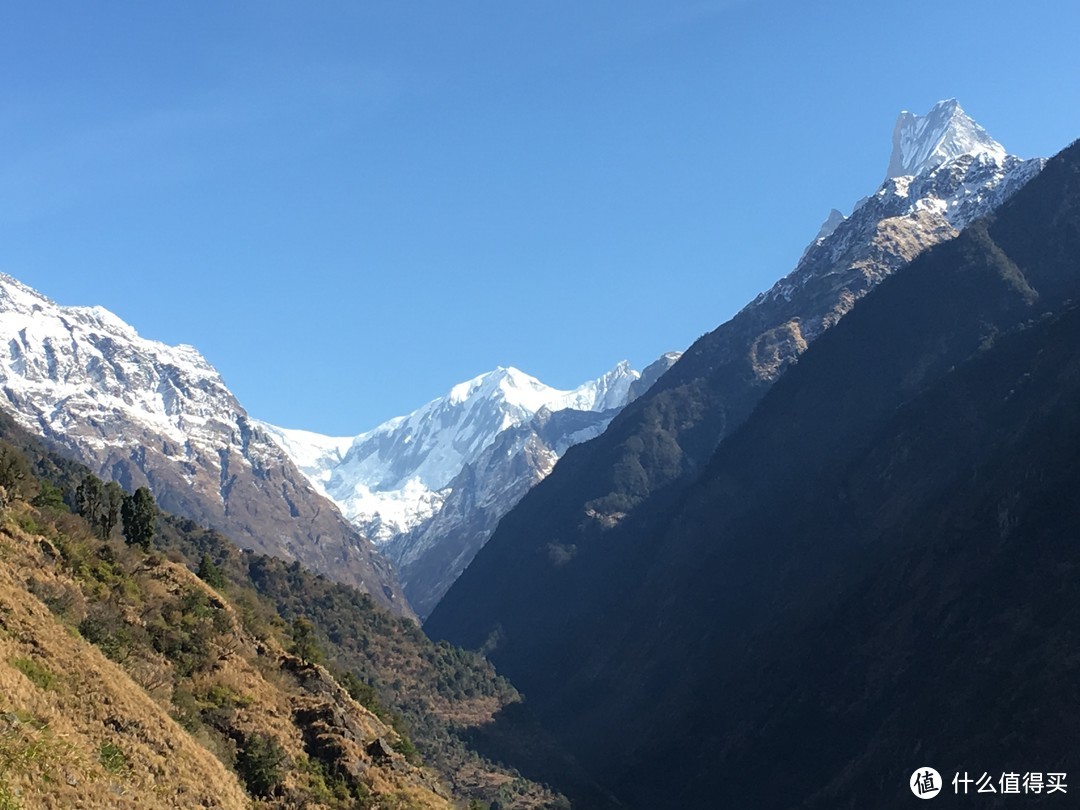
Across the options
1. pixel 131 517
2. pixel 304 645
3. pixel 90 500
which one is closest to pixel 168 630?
pixel 131 517

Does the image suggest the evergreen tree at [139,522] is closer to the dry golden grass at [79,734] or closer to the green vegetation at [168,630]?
the green vegetation at [168,630]

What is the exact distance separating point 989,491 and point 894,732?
4285 centimetres

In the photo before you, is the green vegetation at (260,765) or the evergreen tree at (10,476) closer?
the green vegetation at (260,765)

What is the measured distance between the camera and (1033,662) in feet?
376

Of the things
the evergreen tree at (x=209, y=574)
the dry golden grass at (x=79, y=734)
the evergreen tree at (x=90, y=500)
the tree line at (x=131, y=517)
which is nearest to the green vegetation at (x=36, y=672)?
the dry golden grass at (x=79, y=734)

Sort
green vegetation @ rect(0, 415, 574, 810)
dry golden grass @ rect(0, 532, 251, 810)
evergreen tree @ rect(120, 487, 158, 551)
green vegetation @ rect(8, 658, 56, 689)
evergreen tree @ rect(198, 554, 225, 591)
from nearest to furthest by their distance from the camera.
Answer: dry golden grass @ rect(0, 532, 251, 810), green vegetation @ rect(8, 658, 56, 689), green vegetation @ rect(0, 415, 574, 810), evergreen tree @ rect(120, 487, 158, 551), evergreen tree @ rect(198, 554, 225, 591)

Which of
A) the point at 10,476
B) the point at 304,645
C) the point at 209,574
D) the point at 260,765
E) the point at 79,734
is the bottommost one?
the point at 79,734

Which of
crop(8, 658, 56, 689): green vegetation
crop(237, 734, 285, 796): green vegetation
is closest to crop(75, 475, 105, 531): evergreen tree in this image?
crop(237, 734, 285, 796): green vegetation

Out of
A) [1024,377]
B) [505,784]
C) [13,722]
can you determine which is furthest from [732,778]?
[13,722]

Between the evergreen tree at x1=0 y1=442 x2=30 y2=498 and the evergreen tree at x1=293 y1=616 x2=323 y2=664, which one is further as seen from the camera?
the evergreen tree at x1=293 y1=616 x2=323 y2=664

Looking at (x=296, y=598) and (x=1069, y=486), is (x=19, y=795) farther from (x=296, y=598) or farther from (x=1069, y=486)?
(x=296, y=598)

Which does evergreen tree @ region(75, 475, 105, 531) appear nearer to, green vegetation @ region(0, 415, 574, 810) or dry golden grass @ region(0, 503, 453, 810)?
green vegetation @ region(0, 415, 574, 810)

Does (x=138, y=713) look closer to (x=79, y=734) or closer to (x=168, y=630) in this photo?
(x=79, y=734)

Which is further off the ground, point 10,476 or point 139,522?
point 139,522
